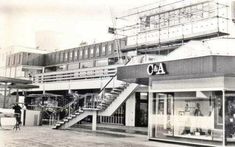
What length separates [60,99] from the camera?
1242 inches

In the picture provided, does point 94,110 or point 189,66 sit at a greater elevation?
point 189,66

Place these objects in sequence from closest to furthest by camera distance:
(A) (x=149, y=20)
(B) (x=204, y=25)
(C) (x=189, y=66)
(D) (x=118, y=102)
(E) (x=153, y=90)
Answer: (C) (x=189, y=66) → (E) (x=153, y=90) → (D) (x=118, y=102) → (B) (x=204, y=25) → (A) (x=149, y=20)

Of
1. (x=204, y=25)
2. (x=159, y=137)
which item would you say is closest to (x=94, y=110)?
(x=159, y=137)

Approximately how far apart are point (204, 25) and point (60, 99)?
1522 centimetres

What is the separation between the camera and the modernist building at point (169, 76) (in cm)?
1284

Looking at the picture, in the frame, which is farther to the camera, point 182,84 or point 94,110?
point 94,110

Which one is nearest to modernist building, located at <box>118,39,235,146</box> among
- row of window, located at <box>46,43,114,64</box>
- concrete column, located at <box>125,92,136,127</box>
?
concrete column, located at <box>125,92,136,127</box>

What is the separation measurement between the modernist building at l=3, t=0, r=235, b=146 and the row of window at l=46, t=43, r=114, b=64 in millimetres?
102

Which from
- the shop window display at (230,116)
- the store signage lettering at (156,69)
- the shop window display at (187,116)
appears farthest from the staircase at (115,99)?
the shop window display at (230,116)

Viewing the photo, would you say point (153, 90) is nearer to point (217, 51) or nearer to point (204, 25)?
point (217, 51)

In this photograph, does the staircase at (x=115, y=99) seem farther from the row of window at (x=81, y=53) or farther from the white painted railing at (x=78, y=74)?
the row of window at (x=81, y=53)

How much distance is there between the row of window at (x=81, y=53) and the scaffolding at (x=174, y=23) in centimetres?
511

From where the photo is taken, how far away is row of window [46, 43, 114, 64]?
32.9 m

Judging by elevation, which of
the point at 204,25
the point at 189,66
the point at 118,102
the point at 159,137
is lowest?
the point at 159,137
